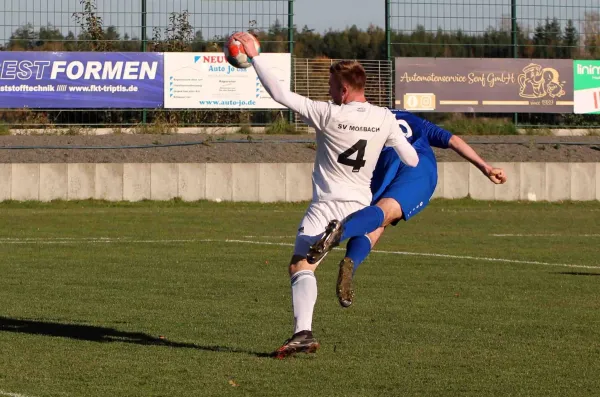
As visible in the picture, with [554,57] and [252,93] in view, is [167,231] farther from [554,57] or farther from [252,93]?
[554,57]

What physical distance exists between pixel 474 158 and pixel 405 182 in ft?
1.78

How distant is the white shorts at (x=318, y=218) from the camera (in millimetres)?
8867

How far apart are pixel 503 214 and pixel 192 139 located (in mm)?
9436

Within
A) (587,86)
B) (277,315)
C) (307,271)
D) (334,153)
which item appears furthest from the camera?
(587,86)

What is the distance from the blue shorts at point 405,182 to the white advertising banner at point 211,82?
23.2m

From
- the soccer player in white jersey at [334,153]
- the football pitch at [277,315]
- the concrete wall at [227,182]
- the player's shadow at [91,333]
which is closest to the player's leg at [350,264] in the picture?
the soccer player in white jersey at [334,153]

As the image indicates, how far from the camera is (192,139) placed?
107 feet

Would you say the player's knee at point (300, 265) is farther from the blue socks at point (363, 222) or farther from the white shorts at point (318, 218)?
the blue socks at point (363, 222)

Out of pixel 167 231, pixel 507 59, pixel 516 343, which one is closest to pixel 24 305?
pixel 516 343

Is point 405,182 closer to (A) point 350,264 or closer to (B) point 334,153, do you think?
(B) point 334,153

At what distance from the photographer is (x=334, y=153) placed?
348 inches

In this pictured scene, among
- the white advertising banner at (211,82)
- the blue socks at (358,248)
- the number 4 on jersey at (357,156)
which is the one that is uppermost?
the white advertising banner at (211,82)

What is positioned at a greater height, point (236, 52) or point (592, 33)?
point (592, 33)

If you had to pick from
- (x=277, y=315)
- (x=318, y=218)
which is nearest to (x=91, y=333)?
(x=277, y=315)
